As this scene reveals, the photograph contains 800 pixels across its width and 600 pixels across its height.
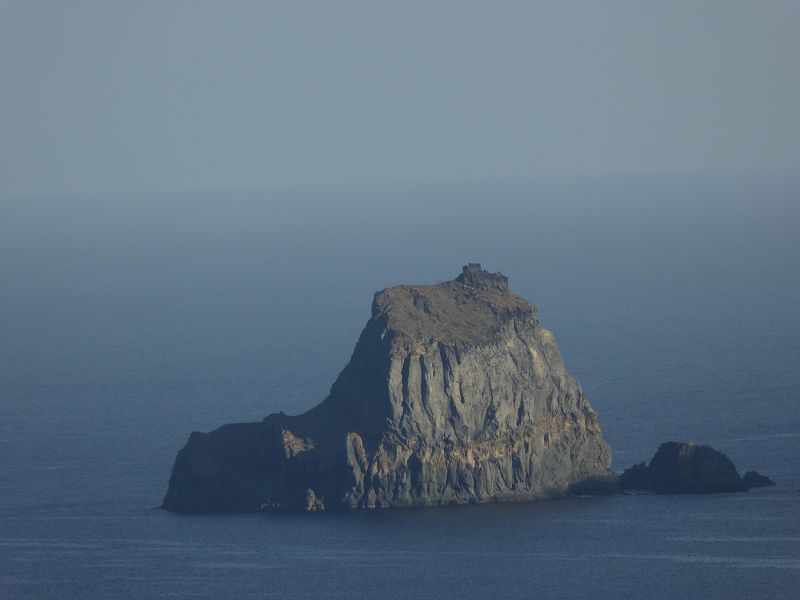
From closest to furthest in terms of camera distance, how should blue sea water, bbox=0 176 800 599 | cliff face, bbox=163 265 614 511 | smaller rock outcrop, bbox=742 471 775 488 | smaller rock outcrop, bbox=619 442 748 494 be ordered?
blue sea water, bbox=0 176 800 599 < cliff face, bbox=163 265 614 511 < smaller rock outcrop, bbox=619 442 748 494 < smaller rock outcrop, bbox=742 471 775 488

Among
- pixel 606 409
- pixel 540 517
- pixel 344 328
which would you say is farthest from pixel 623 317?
pixel 540 517

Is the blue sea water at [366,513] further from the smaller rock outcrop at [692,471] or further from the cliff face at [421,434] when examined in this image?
the cliff face at [421,434]

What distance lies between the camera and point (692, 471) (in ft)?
328

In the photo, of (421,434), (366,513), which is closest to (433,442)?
(421,434)

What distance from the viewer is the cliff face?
98.2 metres

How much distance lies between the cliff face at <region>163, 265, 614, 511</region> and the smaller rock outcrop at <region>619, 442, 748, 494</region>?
234cm

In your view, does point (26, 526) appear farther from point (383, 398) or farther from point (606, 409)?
point (606, 409)

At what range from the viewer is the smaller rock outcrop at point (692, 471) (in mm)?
99688

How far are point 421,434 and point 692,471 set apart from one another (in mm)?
12124

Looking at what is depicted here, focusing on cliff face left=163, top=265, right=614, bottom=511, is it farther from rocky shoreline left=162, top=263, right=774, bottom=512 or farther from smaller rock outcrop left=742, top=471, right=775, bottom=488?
smaller rock outcrop left=742, top=471, right=775, bottom=488

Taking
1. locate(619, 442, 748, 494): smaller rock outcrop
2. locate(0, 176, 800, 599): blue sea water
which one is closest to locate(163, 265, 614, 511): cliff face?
locate(0, 176, 800, 599): blue sea water

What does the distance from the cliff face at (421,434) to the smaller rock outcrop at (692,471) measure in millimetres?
2345

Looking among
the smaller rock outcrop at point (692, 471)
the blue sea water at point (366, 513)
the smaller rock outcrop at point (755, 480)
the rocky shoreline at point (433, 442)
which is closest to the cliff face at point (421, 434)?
the rocky shoreline at point (433, 442)

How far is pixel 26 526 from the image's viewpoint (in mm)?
98125
